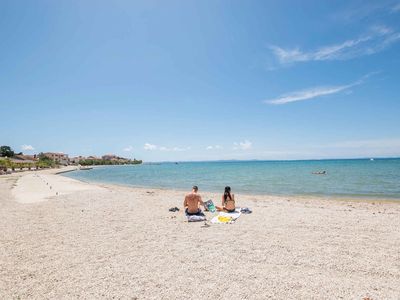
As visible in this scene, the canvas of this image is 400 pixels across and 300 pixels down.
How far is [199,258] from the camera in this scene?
6902mm

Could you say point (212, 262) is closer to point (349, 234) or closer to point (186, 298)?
point (186, 298)

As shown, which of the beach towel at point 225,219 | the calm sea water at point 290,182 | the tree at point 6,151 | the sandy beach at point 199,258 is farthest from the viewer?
the tree at point 6,151

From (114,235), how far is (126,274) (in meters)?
3.47

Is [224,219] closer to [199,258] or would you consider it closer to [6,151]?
[199,258]

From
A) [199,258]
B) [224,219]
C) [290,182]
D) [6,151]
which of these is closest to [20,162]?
[6,151]

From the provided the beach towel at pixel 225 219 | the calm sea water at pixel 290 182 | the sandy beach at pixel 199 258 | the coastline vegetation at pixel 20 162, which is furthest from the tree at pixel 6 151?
the beach towel at pixel 225 219

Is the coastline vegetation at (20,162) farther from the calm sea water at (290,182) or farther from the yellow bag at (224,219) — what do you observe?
the yellow bag at (224,219)

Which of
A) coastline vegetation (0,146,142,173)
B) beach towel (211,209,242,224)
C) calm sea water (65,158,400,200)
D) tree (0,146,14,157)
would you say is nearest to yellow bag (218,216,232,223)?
beach towel (211,209,242,224)

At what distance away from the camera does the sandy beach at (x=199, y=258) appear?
5.25 metres

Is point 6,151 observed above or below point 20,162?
above

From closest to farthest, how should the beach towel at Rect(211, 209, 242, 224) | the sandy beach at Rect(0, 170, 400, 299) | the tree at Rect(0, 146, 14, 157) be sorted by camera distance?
the sandy beach at Rect(0, 170, 400, 299), the beach towel at Rect(211, 209, 242, 224), the tree at Rect(0, 146, 14, 157)

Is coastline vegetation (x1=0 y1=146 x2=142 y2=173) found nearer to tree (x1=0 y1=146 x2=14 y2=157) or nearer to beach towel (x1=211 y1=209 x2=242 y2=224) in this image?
tree (x1=0 y1=146 x2=14 y2=157)

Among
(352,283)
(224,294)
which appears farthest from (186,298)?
(352,283)

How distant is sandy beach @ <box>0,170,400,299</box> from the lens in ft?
17.2
